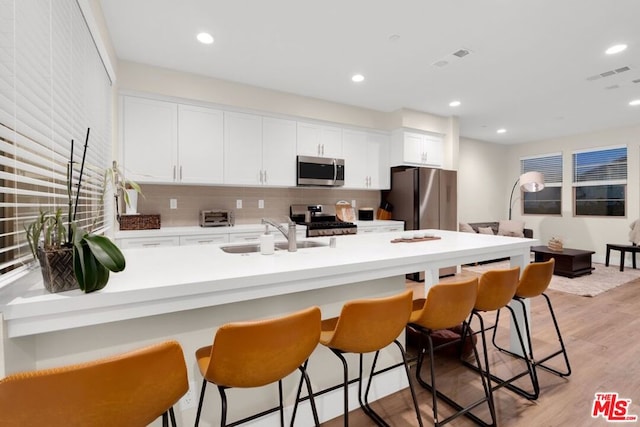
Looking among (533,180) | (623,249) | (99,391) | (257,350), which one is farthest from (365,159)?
(623,249)

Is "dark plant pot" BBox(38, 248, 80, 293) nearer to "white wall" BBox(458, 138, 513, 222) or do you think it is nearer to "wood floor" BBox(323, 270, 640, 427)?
"wood floor" BBox(323, 270, 640, 427)

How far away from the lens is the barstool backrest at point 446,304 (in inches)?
61.1

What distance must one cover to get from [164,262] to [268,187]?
2.92 meters

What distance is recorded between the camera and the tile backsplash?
3.74 meters

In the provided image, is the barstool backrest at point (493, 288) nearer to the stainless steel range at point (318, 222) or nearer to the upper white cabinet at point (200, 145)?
the stainless steel range at point (318, 222)

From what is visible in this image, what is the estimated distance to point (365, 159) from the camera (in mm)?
4980

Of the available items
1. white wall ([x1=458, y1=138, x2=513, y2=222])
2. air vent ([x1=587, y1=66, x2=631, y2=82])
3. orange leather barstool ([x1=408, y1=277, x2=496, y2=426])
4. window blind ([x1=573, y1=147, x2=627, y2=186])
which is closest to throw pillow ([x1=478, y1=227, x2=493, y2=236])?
white wall ([x1=458, y1=138, x2=513, y2=222])

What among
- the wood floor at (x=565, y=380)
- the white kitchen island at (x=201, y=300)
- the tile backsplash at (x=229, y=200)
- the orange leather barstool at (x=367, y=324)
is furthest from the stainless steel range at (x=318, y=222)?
the orange leather barstool at (x=367, y=324)

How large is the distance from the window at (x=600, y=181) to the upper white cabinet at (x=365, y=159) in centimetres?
467

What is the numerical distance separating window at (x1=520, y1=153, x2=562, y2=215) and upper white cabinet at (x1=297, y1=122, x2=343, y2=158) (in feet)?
18.0

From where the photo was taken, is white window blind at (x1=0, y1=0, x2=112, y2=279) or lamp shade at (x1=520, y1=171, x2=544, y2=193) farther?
lamp shade at (x1=520, y1=171, x2=544, y2=193)

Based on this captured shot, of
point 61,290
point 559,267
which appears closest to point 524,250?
point 61,290

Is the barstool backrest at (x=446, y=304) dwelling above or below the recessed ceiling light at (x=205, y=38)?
below

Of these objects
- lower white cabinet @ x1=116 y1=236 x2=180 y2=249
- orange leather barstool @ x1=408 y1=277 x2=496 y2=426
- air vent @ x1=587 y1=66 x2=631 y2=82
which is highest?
air vent @ x1=587 y1=66 x2=631 y2=82
